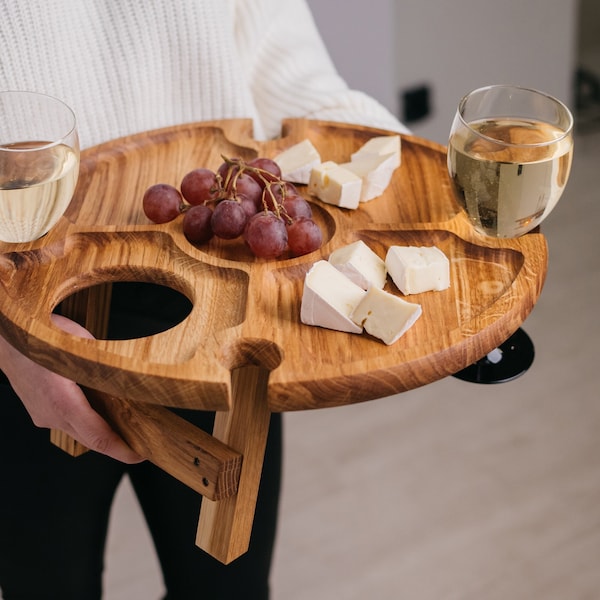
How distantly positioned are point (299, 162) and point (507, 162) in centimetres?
28

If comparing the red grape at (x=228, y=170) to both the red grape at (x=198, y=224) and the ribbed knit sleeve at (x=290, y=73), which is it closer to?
the red grape at (x=198, y=224)

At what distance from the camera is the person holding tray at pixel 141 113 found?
3.79 ft

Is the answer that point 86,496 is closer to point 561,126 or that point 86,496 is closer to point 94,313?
point 94,313

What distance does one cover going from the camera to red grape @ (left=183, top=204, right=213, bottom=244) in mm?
1001

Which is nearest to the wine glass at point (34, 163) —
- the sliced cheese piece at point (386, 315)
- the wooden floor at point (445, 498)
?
the sliced cheese piece at point (386, 315)

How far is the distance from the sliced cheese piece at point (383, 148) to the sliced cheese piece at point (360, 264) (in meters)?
0.20

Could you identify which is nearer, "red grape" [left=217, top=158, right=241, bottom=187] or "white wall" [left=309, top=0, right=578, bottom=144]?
"red grape" [left=217, top=158, right=241, bottom=187]

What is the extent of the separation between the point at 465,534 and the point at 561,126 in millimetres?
1154

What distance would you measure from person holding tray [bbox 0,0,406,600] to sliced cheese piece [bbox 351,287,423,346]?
1.24 feet

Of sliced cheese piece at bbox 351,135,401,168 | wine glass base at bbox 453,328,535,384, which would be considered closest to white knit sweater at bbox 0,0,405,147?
sliced cheese piece at bbox 351,135,401,168

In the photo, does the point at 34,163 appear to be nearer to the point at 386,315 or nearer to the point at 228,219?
the point at 228,219

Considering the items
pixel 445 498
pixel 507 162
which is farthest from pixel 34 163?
pixel 445 498

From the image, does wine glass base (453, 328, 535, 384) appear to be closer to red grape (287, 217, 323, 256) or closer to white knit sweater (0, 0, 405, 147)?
red grape (287, 217, 323, 256)

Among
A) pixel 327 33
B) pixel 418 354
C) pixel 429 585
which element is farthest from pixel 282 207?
pixel 327 33
